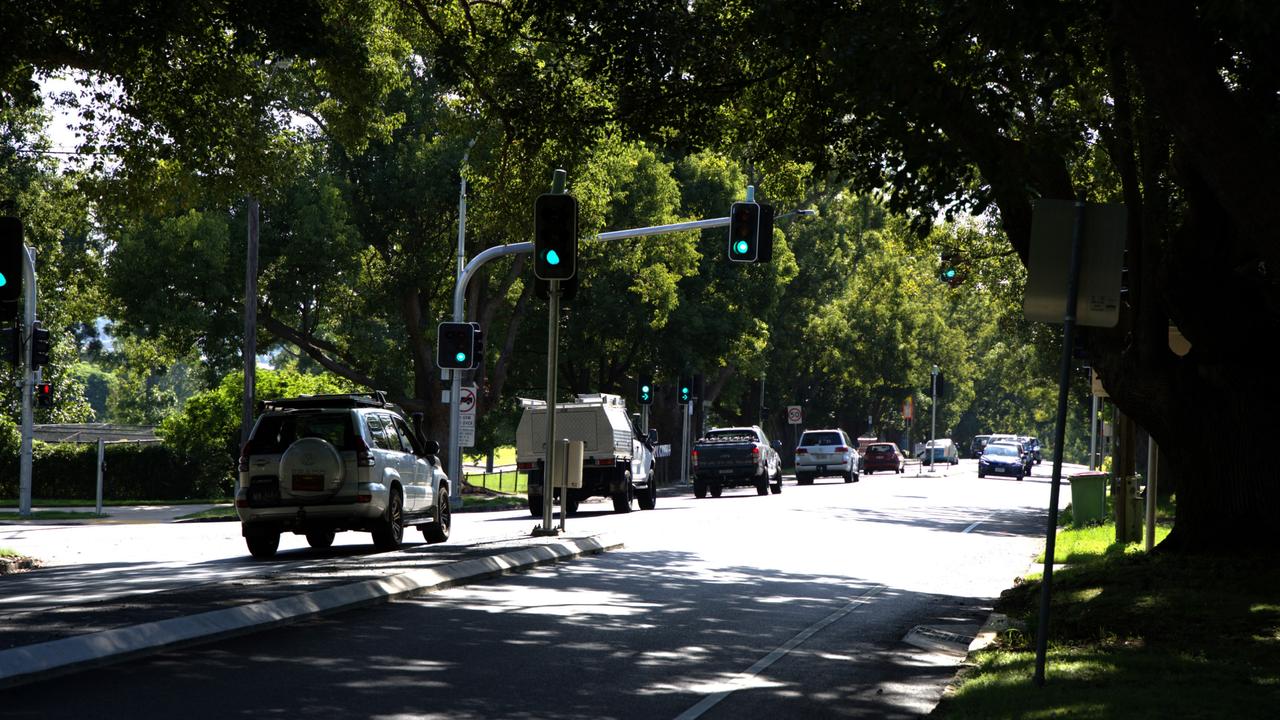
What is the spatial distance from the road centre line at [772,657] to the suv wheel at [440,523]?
7284mm

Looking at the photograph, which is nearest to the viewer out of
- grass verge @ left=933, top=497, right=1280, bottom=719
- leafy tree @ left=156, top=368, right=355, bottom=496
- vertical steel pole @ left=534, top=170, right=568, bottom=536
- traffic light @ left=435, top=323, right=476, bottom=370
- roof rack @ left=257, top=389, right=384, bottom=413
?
grass verge @ left=933, top=497, right=1280, bottom=719

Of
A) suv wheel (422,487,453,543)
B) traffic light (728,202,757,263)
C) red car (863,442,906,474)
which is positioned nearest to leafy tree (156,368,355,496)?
traffic light (728,202,757,263)

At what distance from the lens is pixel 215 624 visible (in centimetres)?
1056

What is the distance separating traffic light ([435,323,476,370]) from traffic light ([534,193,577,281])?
11.3 metres

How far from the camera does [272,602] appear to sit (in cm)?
1158

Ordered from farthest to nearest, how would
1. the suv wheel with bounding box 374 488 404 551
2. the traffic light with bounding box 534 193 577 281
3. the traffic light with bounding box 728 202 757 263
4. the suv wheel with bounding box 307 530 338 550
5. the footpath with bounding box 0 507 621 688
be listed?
the traffic light with bounding box 728 202 757 263 → the suv wheel with bounding box 307 530 338 550 → the traffic light with bounding box 534 193 577 281 → the suv wheel with bounding box 374 488 404 551 → the footpath with bounding box 0 507 621 688

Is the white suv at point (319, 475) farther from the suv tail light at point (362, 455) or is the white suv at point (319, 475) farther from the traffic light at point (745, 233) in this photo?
the traffic light at point (745, 233)

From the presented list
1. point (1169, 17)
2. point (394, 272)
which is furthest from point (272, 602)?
point (394, 272)

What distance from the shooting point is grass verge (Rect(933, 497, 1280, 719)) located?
27.1ft

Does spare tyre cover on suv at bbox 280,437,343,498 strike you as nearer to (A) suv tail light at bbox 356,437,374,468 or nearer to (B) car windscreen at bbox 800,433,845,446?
(A) suv tail light at bbox 356,437,374,468

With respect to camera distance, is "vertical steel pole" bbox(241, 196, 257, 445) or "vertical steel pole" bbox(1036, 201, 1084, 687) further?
"vertical steel pole" bbox(241, 196, 257, 445)

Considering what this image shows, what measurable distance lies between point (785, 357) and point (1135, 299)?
168 feet

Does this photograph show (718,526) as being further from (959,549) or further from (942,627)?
(942,627)

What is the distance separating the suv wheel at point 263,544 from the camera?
18812 mm
